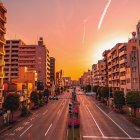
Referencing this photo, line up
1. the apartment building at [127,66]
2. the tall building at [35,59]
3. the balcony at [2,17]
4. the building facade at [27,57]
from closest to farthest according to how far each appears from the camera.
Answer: the balcony at [2,17] < the apartment building at [127,66] < the building facade at [27,57] < the tall building at [35,59]

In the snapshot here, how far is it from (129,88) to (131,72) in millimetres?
6423

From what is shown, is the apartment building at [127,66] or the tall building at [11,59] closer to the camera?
the apartment building at [127,66]

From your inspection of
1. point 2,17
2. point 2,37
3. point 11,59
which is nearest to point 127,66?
point 2,37

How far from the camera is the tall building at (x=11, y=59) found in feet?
478

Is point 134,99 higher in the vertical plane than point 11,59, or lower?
lower

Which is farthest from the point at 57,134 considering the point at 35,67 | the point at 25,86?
the point at 35,67

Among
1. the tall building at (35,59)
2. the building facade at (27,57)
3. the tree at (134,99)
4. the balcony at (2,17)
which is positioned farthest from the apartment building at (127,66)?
the building facade at (27,57)

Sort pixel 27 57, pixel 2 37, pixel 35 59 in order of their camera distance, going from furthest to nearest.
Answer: pixel 35 59 < pixel 27 57 < pixel 2 37

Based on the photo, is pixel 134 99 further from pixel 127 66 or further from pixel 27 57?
pixel 27 57

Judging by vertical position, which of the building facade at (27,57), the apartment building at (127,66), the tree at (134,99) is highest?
the building facade at (27,57)

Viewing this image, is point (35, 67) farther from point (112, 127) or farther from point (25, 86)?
point (112, 127)

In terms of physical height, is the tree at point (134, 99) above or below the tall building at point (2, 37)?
below

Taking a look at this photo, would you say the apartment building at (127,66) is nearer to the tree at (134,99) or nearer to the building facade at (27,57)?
the tree at (134,99)

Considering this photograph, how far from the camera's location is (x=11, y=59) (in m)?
150
